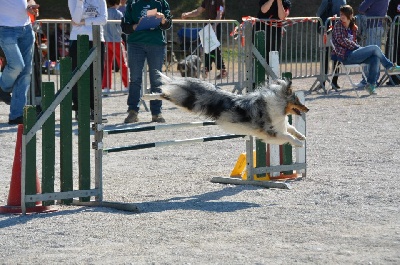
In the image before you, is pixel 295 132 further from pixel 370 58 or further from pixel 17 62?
pixel 370 58

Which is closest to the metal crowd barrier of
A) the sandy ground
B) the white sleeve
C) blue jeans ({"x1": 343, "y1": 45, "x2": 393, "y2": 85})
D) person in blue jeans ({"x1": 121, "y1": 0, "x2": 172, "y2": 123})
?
blue jeans ({"x1": 343, "y1": 45, "x2": 393, "y2": 85})

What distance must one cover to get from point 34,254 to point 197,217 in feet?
5.08

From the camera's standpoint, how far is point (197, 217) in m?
7.16

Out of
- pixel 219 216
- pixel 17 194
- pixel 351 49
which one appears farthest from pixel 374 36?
pixel 17 194

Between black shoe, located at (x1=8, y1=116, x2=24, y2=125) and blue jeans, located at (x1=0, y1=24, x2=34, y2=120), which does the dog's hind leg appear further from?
black shoe, located at (x1=8, y1=116, x2=24, y2=125)

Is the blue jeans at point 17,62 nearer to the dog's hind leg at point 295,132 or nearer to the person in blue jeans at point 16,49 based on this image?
the person in blue jeans at point 16,49

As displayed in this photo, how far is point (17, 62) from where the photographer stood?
1173 centimetres

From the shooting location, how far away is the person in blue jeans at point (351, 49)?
615 inches

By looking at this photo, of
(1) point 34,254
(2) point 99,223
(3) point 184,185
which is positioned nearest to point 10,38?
(3) point 184,185

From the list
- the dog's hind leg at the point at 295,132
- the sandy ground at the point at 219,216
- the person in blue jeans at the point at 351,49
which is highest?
the person in blue jeans at the point at 351,49

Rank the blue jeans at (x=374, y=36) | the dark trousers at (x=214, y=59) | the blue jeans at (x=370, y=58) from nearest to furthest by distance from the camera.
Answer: the blue jeans at (x=370, y=58), the dark trousers at (x=214, y=59), the blue jeans at (x=374, y=36)

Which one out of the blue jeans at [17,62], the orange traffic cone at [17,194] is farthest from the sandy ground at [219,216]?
the blue jeans at [17,62]

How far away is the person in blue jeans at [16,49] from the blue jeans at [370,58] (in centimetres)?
617

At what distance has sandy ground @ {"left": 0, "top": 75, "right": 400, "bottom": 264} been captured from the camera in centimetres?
605
